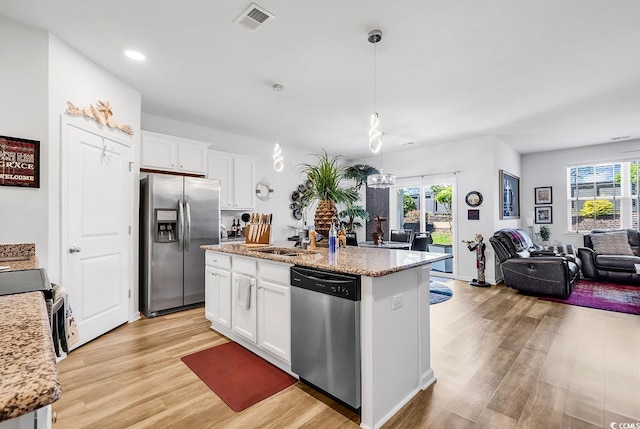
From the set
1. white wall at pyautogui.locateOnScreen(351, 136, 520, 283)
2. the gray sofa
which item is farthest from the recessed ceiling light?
the gray sofa

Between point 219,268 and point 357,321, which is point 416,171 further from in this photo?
point 357,321

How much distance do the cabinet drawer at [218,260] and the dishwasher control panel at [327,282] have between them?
1065mm

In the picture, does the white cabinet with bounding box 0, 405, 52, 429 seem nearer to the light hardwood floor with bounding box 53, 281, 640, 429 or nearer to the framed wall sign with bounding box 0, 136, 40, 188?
the light hardwood floor with bounding box 53, 281, 640, 429

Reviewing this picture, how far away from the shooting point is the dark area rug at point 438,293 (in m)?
4.45

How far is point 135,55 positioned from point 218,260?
7.01 feet

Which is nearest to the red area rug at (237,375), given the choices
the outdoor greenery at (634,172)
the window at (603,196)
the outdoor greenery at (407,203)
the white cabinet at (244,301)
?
the white cabinet at (244,301)

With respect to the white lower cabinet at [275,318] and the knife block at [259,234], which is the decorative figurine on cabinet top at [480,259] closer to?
the knife block at [259,234]

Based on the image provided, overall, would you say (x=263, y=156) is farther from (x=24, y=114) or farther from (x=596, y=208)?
(x=596, y=208)

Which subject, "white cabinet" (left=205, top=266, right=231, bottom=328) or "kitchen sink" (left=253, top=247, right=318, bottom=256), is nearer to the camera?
"kitchen sink" (left=253, top=247, right=318, bottom=256)

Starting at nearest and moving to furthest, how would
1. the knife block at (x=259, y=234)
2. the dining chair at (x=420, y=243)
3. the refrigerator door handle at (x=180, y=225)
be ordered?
the knife block at (x=259, y=234)
the refrigerator door handle at (x=180, y=225)
the dining chair at (x=420, y=243)

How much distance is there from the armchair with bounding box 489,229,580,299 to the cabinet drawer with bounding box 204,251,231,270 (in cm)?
443

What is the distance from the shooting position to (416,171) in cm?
664

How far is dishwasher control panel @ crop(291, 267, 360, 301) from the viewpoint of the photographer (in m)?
1.83

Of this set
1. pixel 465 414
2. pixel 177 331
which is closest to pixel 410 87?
pixel 465 414
